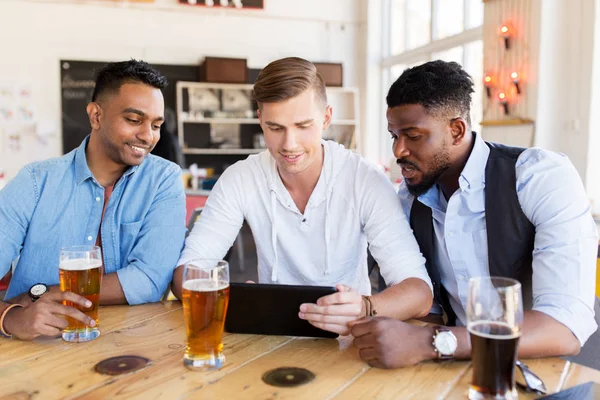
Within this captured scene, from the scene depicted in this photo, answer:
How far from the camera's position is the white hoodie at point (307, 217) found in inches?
70.0

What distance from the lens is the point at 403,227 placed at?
1672 millimetres

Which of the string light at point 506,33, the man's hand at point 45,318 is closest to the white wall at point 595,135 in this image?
the string light at point 506,33

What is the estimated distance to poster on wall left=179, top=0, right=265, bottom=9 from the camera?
7.11 meters

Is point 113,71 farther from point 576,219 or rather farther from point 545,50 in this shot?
point 545,50

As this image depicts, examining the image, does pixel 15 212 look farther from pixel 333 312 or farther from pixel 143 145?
pixel 333 312

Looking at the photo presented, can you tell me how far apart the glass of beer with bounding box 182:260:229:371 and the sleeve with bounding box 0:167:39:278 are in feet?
2.91

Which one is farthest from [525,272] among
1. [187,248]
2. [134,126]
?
[134,126]

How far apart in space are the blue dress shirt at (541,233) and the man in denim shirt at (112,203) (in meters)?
0.84

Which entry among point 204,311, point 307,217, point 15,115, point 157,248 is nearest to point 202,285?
point 204,311

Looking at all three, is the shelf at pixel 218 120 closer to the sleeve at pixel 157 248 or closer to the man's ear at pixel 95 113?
the man's ear at pixel 95 113

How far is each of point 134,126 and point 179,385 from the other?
3.69 ft

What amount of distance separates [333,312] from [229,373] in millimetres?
282

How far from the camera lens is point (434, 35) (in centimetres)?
670

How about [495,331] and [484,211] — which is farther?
[484,211]
